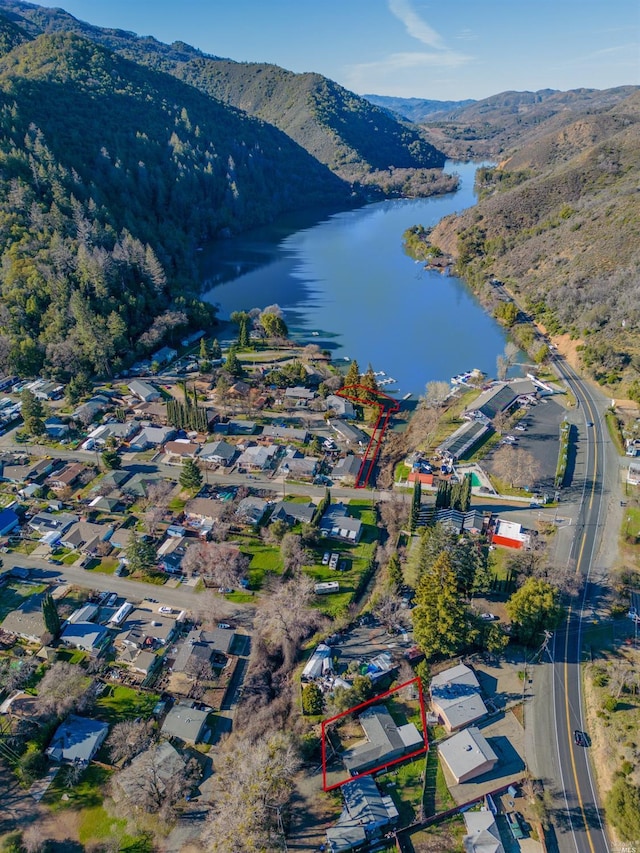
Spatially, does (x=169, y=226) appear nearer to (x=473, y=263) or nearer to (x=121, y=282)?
(x=121, y=282)

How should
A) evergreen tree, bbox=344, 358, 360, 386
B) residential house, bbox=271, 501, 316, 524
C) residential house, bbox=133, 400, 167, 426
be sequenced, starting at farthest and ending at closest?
evergreen tree, bbox=344, 358, 360, 386
residential house, bbox=133, 400, 167, 426
residential house, bbox=271, 501, 316, 524

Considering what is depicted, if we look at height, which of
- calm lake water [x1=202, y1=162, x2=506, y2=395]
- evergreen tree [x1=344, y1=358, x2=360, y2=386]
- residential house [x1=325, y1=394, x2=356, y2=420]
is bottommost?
residential house [x1=325, y1=394, x2=356, y2=420]

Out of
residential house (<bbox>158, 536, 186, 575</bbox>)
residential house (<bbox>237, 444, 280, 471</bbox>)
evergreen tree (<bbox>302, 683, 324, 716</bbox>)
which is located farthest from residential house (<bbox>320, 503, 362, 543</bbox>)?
evergreen tree (<bbox>302, 683, 324, 716</bbox>)

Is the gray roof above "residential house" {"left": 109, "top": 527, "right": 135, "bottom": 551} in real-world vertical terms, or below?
below

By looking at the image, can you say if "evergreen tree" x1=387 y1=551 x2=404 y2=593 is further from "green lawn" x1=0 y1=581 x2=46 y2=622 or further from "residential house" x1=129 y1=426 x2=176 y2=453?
"residential house" x1=129 y1=426 x2=176 y2=453

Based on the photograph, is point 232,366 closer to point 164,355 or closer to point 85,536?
point 164,355
